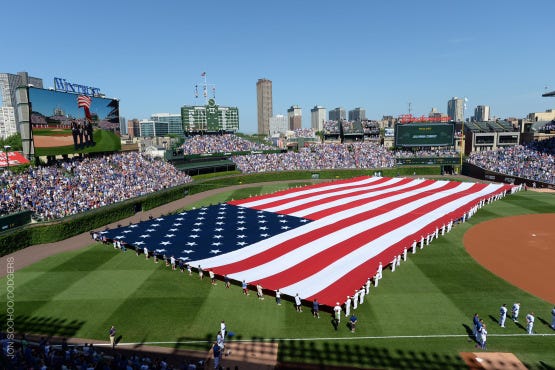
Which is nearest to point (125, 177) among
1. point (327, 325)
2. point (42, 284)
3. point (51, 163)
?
point (51, 163)

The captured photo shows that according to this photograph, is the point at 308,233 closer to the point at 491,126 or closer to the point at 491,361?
the point at 491,361

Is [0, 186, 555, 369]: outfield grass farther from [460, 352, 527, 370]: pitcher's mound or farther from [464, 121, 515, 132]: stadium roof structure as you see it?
[464, 121, 515, 132]: stadium roof structure

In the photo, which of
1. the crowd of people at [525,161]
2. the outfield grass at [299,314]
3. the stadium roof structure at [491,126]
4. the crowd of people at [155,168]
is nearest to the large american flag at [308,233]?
the outfield grass at [299,314]

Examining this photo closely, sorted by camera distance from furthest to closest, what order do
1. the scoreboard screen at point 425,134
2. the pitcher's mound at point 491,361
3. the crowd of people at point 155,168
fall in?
the scoreboard screen at point 425,134
the crowd of people at point 155,168
the pitcher's mound at point 491,361

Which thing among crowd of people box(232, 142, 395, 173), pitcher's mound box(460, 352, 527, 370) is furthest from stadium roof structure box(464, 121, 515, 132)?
pitcher's mound box(460, 352, 527, 370)

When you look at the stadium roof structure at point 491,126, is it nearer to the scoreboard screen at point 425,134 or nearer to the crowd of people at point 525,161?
the crowd of people at point 525,161

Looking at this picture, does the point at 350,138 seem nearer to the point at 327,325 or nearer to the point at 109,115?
the point at 109,115
